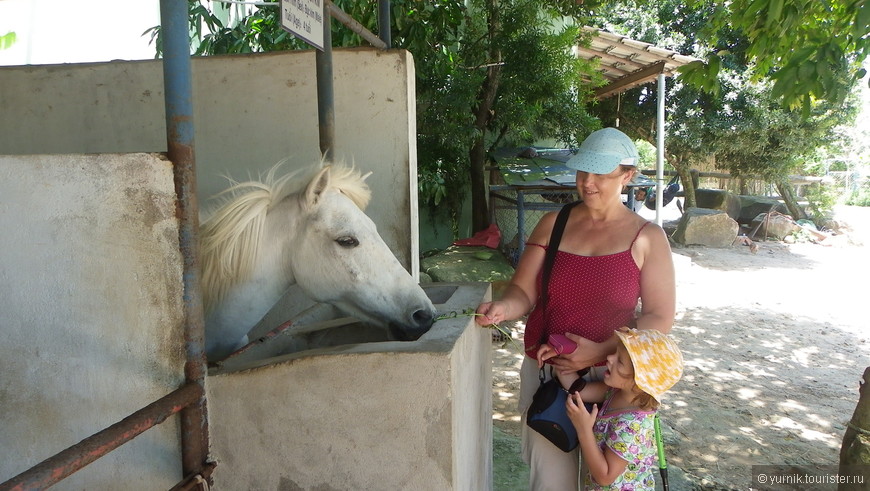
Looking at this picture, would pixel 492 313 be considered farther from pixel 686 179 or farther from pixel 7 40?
pixel 686 179

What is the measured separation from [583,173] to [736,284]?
740 centimetres

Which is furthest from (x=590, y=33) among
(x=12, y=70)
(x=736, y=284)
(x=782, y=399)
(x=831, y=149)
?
(x=831, y=149)

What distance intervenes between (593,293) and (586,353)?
0.63 ft

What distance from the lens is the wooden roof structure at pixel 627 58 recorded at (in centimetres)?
865

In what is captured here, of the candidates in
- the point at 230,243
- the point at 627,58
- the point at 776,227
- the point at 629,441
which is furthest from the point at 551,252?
the point at 776,227

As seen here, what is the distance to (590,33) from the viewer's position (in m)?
8.44

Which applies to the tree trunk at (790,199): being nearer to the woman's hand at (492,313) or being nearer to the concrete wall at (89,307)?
the woman's hand at (492,313)

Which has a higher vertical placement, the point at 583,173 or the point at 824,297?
the point at 583,173

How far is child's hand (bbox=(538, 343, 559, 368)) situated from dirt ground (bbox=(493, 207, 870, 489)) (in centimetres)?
186

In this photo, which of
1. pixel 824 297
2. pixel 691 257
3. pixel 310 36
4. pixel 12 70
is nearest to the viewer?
pixel 310 36

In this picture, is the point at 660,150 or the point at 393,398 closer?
the point at 393,398

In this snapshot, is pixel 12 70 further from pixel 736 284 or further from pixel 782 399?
pixel 736 284

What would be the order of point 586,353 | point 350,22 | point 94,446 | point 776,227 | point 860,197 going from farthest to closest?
point 860,197 < point 776,227 < point 350,22 < point 586,353 < point 94,446

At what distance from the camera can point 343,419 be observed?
1.54 m
